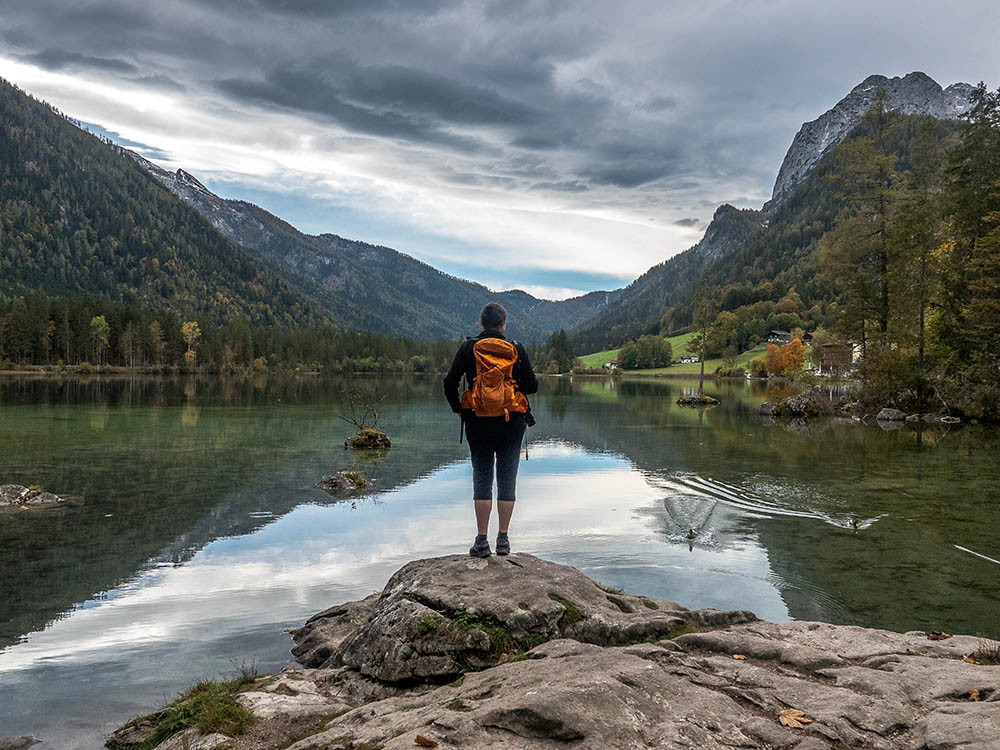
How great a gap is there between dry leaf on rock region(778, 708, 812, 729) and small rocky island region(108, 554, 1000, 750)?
0.05ft

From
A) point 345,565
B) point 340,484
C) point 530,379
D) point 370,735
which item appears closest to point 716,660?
point 370,735

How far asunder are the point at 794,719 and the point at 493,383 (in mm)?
5036

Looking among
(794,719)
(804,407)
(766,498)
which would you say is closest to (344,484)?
(766,498)

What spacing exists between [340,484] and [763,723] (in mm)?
19427

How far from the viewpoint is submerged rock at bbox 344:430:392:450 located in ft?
111

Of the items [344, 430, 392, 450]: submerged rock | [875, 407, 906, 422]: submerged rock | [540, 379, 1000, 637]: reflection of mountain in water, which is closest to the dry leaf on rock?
[540, 379, 1000, 637]: reflection of mountain in water

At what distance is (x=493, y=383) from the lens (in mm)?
8641

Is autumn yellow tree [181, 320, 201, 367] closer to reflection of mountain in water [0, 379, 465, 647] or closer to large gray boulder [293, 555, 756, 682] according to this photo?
reflection of mountain in water [0, 379, 465, 647]

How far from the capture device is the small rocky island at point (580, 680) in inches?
190

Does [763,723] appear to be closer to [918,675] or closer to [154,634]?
[918,675]

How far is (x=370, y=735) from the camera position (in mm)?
5289

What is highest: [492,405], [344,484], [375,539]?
[492,405]

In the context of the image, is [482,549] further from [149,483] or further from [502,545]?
[149,483]

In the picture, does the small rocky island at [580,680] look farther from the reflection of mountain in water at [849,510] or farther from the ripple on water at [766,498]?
the ripple on water at [766,498]
